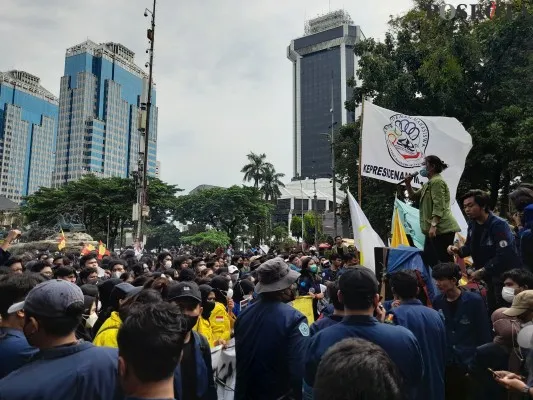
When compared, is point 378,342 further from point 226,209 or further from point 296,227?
point 296,227

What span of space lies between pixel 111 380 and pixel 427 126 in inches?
303

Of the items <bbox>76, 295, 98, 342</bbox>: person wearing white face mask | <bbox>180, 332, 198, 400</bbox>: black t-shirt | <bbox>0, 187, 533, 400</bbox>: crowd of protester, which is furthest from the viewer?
<bbox>76, 295, 98, 342</bbox>: person wearing white face mask

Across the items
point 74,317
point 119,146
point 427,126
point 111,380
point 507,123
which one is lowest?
point 111,380

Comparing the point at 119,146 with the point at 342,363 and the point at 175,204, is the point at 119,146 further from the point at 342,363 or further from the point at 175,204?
the point at 342,363

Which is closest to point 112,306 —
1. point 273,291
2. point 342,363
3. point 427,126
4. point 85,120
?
point 273,291

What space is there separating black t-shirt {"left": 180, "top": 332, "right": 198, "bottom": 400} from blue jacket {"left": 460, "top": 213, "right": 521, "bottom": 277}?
3.38 metres

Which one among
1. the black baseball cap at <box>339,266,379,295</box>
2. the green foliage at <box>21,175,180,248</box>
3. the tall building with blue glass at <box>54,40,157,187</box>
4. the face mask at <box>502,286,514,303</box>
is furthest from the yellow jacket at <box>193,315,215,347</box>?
the tall building with blue glass at <box>54,40,157,187</box>

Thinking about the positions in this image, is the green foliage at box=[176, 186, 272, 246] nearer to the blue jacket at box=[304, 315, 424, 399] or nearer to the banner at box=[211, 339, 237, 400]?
the banner at box=[211, 339, 237, 400]

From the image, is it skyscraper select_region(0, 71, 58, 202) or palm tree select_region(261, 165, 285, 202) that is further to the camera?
skyscraper select_region(0, 71, 58, 202)

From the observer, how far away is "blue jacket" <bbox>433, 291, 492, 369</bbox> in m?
4.07

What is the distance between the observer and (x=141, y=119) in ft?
65.6

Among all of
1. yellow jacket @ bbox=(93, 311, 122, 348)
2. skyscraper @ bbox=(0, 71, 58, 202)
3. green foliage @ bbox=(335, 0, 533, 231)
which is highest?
skyscraper @ bbox=(0, 71, 58, 202)

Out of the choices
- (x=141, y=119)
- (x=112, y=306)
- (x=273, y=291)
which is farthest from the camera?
(x=141, y=119)

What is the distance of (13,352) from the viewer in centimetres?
274
